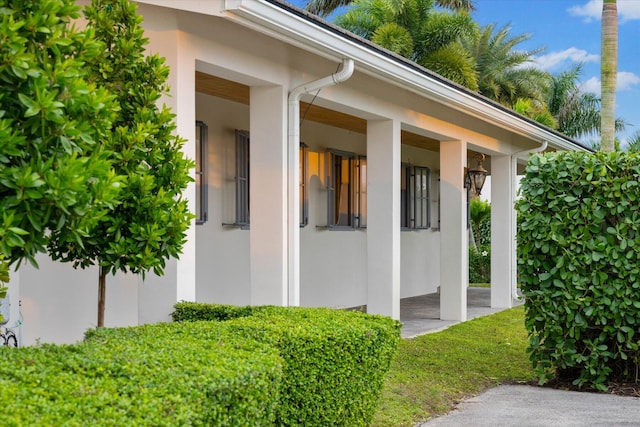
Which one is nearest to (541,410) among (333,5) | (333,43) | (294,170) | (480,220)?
(294,170)

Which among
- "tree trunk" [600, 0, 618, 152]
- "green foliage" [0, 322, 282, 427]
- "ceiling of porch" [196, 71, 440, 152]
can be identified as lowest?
"green foliage" [0, 322, 282, 427]

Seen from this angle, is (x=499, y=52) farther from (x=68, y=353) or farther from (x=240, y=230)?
(x=68, y=353)

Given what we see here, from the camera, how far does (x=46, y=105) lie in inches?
125

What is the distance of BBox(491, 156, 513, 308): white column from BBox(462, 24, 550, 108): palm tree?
2334cm

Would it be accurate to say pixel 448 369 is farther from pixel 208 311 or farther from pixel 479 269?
pixel 479 269

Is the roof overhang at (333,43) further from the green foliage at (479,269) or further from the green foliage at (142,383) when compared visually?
the green foliage at (479,269)

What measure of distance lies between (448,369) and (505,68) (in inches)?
1261

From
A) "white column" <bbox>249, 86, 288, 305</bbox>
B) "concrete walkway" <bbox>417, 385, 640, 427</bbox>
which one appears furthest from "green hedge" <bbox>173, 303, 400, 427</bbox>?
"white column" <bbox>249, 86, 288, 305</bbox>

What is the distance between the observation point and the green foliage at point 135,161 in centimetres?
468

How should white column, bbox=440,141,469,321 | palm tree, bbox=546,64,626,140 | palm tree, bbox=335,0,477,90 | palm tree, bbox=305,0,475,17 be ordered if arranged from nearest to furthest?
1. white column, bbox=440,141,469,321
2. palm tree, bbox=335,0,477,90
3. palm tree, bbox=305,0,475,17
4. palm tree, bbox=546,64,626,140

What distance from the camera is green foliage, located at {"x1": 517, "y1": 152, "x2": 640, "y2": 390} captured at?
23.5 feet

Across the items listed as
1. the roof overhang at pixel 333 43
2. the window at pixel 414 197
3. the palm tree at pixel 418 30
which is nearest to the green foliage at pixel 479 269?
the palm tree at pixel 418 30

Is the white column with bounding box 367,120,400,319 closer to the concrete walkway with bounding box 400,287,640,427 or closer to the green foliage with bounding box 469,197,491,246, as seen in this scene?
the concrete walkway with bounding box 400,287,640,427

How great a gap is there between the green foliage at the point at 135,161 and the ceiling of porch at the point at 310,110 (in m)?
2.90
